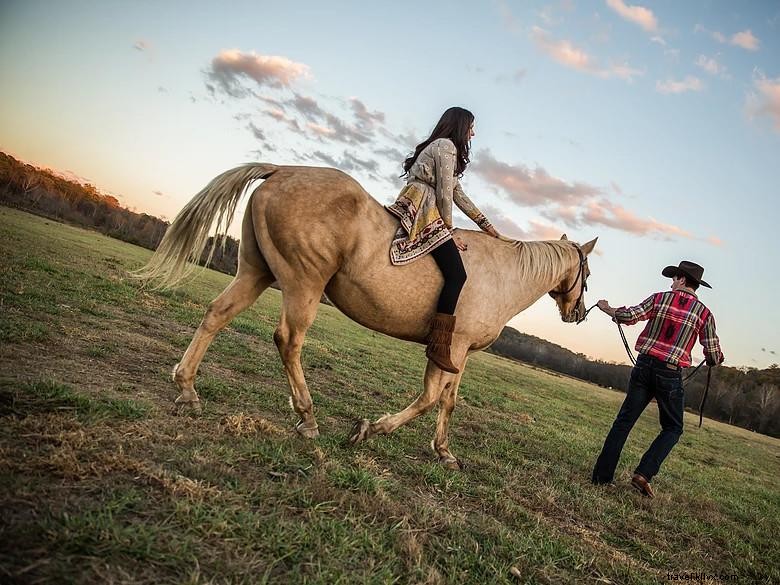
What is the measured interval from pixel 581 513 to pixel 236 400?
161 inches

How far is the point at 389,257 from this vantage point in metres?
4.77

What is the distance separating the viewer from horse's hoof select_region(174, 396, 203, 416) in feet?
14.6

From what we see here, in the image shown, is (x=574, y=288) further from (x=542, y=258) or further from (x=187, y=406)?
(x=187, y=406)

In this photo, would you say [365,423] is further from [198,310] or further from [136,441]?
[198,310]

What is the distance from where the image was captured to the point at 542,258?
6086 millimetres

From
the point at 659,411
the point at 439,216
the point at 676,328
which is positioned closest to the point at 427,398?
the point at 439,216

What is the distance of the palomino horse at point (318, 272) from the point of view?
468cm

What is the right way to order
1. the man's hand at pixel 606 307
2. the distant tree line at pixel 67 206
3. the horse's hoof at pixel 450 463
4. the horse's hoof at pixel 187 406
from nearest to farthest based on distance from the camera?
1. the horse's hoof at pixel 187 406
2. the horse's hoof at pixel 450 463
3. the man's hand at pixel 606 307
4. the distant tree line at pixel 67 206

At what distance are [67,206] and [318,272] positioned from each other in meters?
92.0

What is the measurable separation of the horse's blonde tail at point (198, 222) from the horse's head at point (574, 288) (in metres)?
4.28

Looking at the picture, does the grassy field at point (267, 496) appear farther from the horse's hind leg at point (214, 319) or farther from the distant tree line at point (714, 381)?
the distant tree line at point (714, 381)

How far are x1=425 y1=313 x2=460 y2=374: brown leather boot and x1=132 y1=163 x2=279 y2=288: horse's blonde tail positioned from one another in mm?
2475

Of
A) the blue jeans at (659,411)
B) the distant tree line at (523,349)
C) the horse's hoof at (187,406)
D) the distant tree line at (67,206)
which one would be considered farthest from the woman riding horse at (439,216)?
the distant tree line at (67,206)

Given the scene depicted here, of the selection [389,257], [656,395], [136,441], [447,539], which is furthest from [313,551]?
[656,395]
